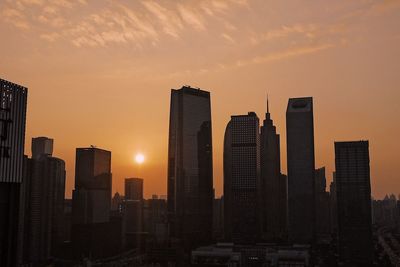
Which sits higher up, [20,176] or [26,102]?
[26,102]

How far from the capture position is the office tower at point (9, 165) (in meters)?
68.4

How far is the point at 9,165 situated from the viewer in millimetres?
68750

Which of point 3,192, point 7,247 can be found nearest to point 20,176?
point 3,192

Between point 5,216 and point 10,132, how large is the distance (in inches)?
450

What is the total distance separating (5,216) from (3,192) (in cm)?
332

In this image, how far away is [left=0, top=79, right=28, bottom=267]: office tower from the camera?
68438 mm

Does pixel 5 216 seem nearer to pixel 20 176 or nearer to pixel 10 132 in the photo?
pixel 20 176

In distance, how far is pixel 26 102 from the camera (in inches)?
2904

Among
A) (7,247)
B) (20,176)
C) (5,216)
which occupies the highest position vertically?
(20,176)

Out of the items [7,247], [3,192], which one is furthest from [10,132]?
[7,247]

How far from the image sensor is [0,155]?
67625mm

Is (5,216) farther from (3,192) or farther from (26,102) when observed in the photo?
(26,102)

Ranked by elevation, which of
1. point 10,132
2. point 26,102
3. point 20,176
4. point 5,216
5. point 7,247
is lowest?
point 7,247

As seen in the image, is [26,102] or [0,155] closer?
[0,155]
